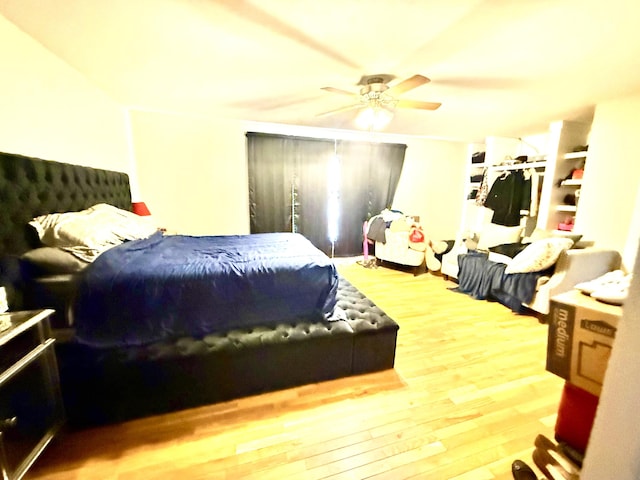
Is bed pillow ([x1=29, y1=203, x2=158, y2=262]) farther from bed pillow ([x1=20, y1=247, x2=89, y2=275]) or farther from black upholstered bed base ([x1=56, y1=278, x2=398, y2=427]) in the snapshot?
black upholstered bed base ([x1=56, y1=278, x2=398, y2=427])

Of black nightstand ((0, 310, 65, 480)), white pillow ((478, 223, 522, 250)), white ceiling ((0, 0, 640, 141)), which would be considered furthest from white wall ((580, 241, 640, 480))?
white pillow ((478, 223, 522, 250))

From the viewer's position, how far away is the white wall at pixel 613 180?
8.38 feet

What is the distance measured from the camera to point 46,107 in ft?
5.80

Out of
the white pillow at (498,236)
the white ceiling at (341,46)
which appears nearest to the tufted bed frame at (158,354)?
the white ceiling at (341,46)

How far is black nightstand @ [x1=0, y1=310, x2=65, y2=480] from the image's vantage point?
1044 millimetres

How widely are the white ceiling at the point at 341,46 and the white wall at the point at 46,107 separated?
0.10 meters

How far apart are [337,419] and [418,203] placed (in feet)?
Result: 13.6

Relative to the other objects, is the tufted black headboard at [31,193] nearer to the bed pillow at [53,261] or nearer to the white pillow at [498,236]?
the bed pillow at [53,261]

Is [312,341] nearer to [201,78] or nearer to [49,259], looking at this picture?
[49,259]

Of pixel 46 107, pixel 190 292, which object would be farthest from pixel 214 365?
pixel 46 107

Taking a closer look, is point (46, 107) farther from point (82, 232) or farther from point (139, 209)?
point (139, 209)

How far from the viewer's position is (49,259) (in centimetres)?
139

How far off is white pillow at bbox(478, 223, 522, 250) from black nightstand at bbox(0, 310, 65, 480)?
165 inches

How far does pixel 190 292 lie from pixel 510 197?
14.2ft
